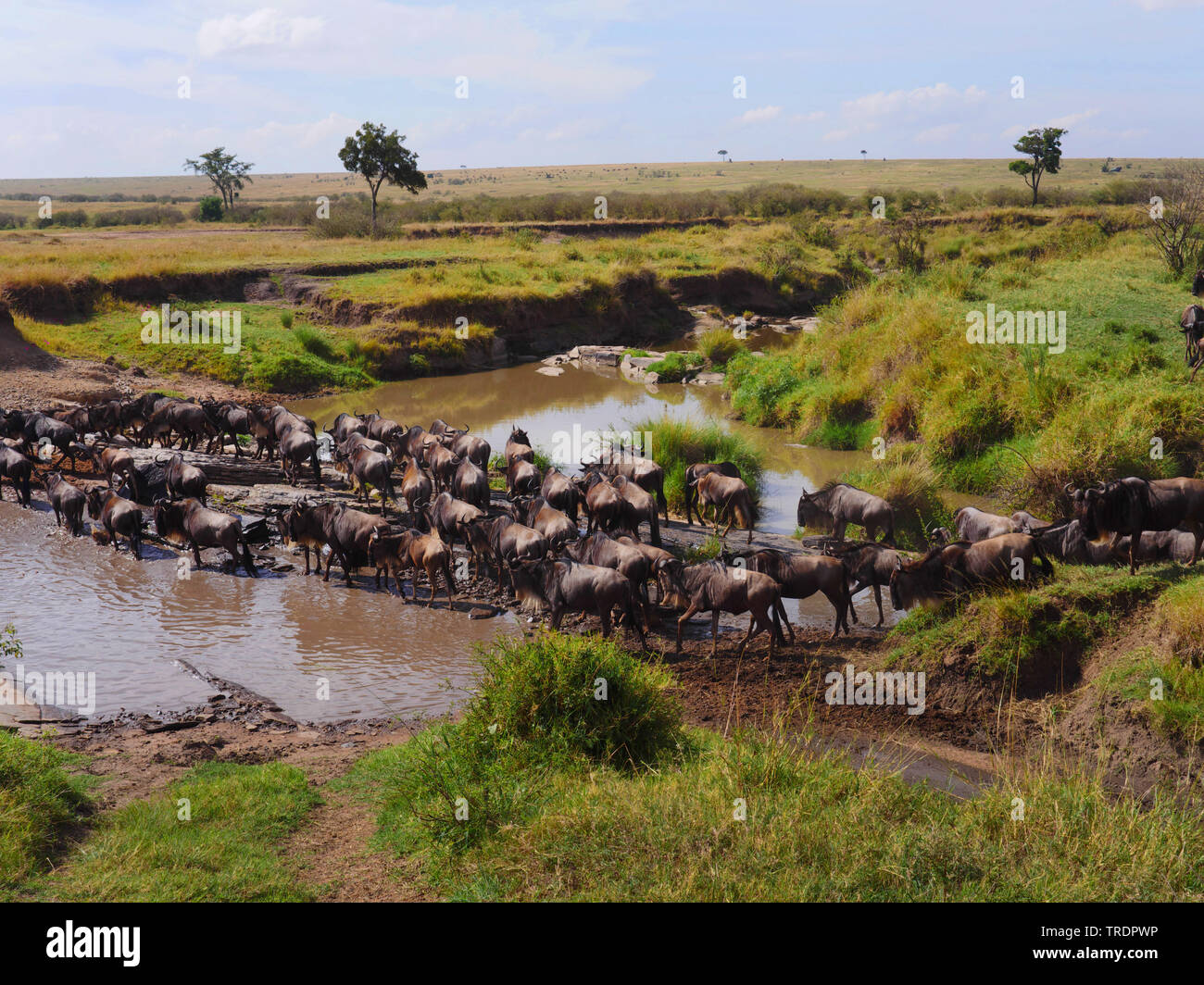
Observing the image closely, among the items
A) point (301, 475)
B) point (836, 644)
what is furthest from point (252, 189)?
point (836, 644)

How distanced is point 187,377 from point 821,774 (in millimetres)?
20552

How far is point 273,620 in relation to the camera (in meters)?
10.7

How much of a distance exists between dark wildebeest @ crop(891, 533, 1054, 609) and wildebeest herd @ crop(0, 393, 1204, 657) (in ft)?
0.06

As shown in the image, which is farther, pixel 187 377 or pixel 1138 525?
pixel 187 377

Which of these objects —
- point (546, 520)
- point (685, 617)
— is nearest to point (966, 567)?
point (685, 617)

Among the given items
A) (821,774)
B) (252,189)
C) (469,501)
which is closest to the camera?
(821,774)

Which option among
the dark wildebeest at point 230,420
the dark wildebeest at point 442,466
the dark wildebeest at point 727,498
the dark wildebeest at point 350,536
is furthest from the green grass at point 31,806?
the dark wildebeest at point 230,420

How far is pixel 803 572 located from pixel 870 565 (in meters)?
0.86

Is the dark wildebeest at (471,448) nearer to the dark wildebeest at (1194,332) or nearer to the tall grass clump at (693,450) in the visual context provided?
the tall grass clump at (693,450)

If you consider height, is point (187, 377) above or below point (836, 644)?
above

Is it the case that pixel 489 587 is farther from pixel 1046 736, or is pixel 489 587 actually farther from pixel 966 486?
pixel 966 486

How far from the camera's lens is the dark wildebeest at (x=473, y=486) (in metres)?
13.0

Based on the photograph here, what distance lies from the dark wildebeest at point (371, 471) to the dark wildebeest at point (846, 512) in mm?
6115

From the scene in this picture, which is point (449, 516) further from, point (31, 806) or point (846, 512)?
point (31, 806)
